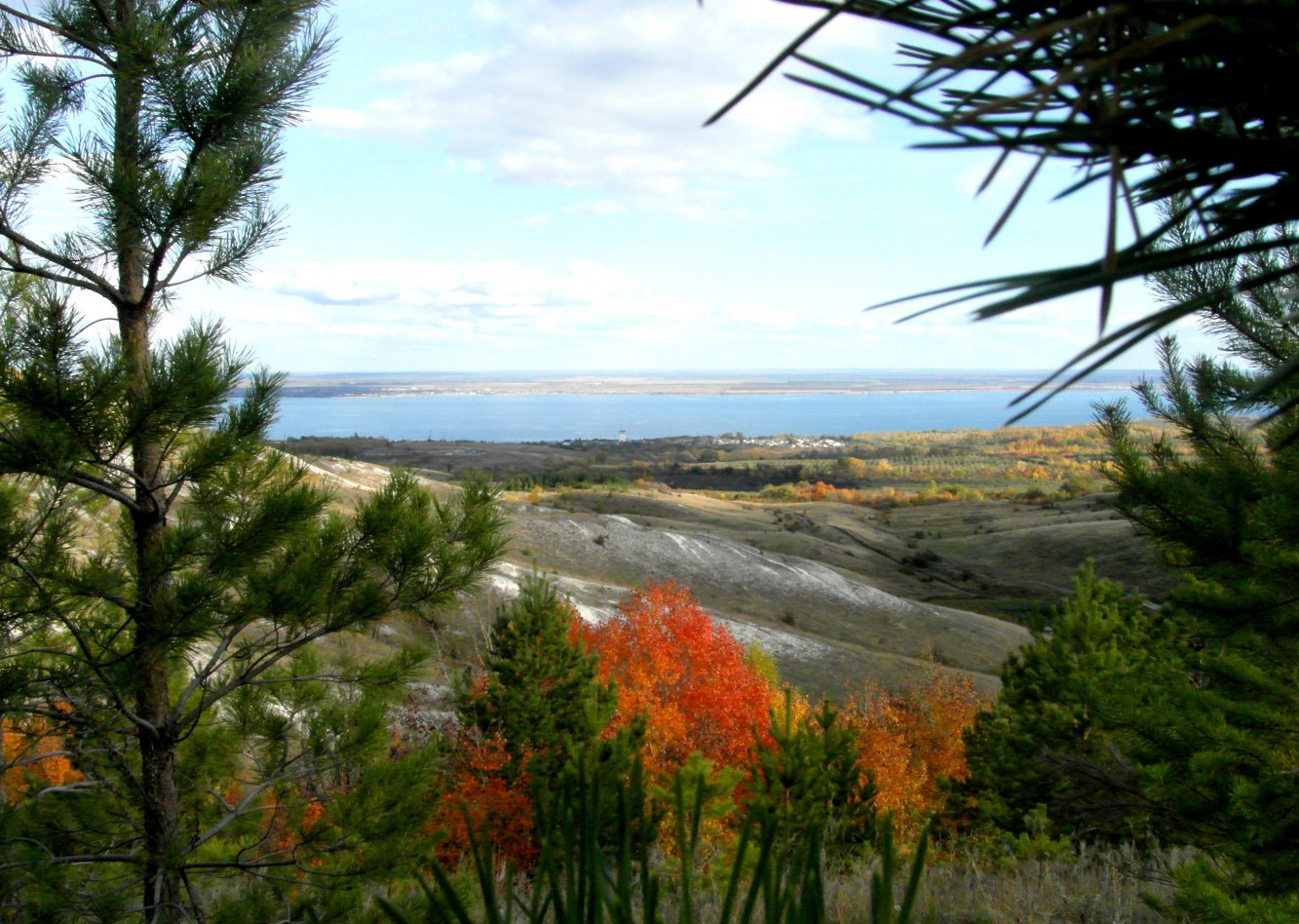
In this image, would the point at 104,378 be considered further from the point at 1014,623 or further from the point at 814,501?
the point at 814,501

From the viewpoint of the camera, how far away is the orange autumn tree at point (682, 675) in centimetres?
2800

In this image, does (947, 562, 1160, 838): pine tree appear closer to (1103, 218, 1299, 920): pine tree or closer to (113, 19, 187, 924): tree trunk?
(1103, 218, 1299, 920): pine tree

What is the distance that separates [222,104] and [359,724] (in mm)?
4646

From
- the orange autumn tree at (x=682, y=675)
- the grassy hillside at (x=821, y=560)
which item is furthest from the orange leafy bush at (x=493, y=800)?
the orange autumn tree at (x=682, y=675)

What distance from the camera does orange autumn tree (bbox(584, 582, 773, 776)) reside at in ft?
91.9

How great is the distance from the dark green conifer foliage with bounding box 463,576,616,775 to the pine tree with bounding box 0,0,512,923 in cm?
1056

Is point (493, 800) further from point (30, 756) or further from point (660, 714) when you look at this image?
point (30, 756)

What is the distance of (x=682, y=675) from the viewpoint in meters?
32.8

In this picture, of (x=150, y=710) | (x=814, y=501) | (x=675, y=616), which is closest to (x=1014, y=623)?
(x=675, y=616)

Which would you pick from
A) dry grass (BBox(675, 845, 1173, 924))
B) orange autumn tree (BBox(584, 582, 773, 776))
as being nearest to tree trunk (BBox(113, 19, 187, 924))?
dry grass (BBox(675, 845, 1173, 924))

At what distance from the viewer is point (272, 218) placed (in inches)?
239

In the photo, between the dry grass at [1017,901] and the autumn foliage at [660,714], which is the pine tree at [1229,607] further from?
the autumn foliage at [660,714]

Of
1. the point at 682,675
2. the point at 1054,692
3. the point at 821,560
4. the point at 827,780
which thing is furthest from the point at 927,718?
the point at 827,780

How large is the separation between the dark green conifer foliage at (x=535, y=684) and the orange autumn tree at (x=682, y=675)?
780cm
